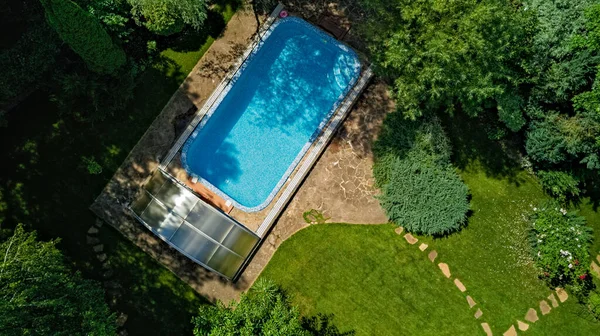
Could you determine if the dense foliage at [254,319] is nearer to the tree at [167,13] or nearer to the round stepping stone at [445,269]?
the round stepping stone at [445,269]

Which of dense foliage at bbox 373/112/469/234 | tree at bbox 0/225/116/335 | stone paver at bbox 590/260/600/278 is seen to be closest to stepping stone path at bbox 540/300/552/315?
stone paver at bbox 590/260/600/278

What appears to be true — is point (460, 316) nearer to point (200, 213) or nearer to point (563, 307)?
point (563, 307)

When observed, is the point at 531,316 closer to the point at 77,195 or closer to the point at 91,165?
the point at 91,165

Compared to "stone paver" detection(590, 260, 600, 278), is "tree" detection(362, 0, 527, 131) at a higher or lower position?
higher

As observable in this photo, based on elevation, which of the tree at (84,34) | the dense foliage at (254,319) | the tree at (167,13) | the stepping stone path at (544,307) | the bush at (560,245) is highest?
the bush at (560,245)

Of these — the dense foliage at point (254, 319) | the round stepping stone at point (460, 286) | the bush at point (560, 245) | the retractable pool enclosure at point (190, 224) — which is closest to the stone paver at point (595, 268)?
the bush at point (560, 245)

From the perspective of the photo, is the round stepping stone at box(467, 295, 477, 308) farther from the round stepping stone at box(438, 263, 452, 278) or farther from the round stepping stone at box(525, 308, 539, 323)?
the round stepping stone at box(525, 308, 539, 323)

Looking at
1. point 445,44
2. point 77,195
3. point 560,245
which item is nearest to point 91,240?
point 77,195
